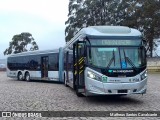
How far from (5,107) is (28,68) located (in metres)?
19.8

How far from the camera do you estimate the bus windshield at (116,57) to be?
13523mm

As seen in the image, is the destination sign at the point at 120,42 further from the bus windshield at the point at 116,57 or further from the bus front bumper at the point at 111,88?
the bus front bumper at the point at 111,88

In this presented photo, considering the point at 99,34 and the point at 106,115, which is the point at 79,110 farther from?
the point at 99,34

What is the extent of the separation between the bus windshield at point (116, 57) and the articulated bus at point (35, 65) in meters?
13.7

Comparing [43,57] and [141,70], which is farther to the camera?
[43,57]

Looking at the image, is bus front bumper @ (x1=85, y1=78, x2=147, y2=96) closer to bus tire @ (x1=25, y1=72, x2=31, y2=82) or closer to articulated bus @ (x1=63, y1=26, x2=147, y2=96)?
articulated bus @ (x1=63, y1=26, x2=147, y2=96)

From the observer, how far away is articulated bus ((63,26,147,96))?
43.7 feet

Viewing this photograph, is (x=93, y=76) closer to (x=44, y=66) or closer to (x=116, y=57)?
(x=116, y=57)

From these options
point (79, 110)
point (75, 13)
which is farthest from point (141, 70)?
point (75, 13)

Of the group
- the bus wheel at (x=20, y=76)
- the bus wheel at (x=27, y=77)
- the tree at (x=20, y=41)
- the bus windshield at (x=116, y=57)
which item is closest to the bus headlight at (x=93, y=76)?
the bus windshield at (x=116, y=57)

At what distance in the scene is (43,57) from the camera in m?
29.9

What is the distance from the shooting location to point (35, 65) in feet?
102

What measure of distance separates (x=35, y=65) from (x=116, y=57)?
18.4m

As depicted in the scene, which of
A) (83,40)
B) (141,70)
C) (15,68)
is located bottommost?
(15,68)
